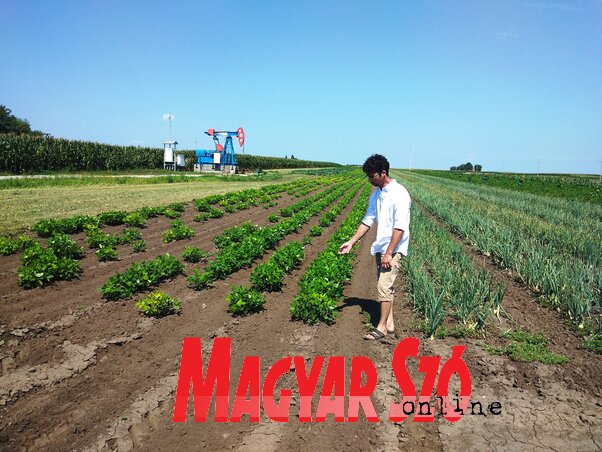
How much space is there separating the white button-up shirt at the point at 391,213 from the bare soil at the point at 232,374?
1.36 m

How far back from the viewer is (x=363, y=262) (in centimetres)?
959

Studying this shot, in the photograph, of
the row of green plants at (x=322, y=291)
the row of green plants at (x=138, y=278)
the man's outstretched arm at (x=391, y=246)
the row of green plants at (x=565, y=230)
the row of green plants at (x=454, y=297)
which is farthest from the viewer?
the row of green plants at (x=565, y=230)

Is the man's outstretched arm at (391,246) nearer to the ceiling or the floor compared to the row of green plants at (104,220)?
nearer to the ceiling

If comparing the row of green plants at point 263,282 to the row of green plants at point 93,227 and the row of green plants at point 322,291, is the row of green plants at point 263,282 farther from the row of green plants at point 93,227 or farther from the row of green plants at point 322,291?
the row of green plants at point 93,227

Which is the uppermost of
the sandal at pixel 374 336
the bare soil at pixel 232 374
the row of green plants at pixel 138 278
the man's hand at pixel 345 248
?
the man's hand at pixel 345 248

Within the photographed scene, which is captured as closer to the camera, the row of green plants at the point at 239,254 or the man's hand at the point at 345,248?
the man's hand at the point at 345,248

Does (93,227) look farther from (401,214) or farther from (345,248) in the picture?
(401,214)

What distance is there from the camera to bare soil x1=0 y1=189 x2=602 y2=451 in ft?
10.8

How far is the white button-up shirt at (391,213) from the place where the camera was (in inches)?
186

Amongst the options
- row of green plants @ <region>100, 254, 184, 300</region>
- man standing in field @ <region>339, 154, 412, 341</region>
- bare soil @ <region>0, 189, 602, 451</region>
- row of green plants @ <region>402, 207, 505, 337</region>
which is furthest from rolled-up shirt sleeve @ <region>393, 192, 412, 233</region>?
row of green plants @ <region>100, 254, 184, 300</region>

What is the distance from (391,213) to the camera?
192 inches

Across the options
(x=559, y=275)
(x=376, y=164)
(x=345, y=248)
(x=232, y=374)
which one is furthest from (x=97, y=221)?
(x=559, y=275)

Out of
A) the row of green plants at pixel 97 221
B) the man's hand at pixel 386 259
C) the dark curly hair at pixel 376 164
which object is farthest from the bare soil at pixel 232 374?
the row of green plants at pixel 97 221

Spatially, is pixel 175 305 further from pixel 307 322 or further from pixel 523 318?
pixel 523 318
